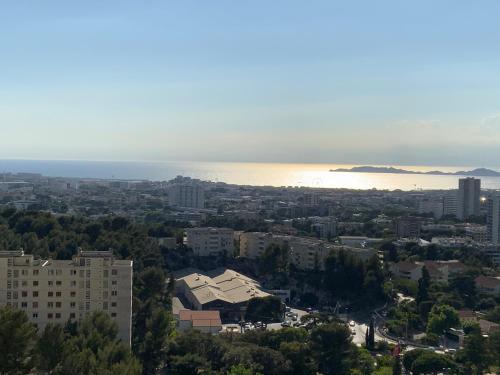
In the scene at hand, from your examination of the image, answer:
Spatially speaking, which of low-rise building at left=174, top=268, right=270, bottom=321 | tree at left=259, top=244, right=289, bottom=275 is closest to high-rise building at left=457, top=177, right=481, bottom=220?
tree at left=259, top=244, right=289, bottom=275

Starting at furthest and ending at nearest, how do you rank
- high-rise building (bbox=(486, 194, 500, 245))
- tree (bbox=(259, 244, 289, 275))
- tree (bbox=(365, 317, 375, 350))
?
1. high-rise building (bbox=(486, 194, 500, 245))
2. tree (bbox=(259, 244, 289, 275))
3. tree (bbox=(365, 317, 375, 350))

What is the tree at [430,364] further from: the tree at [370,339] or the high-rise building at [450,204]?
the high-rise building at [450,204]

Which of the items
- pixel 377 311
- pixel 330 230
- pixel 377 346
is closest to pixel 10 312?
pixel 377 346

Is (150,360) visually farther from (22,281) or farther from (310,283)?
(310,283)

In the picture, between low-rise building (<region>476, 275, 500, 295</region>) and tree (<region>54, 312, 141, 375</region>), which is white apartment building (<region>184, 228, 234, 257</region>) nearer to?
low-rise building (<region>476, 275, 500, 295</region>)

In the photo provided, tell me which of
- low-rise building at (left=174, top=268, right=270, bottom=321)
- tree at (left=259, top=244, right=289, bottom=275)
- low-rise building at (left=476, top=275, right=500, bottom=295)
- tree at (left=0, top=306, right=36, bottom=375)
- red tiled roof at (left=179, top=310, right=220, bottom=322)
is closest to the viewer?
tree at (left=0, top=306, right=36, bottom=375)

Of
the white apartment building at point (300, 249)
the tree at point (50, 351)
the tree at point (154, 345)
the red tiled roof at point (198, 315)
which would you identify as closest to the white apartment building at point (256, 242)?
the white apartment building at point (300, 249)

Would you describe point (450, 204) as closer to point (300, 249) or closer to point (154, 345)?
point (300, 249)
